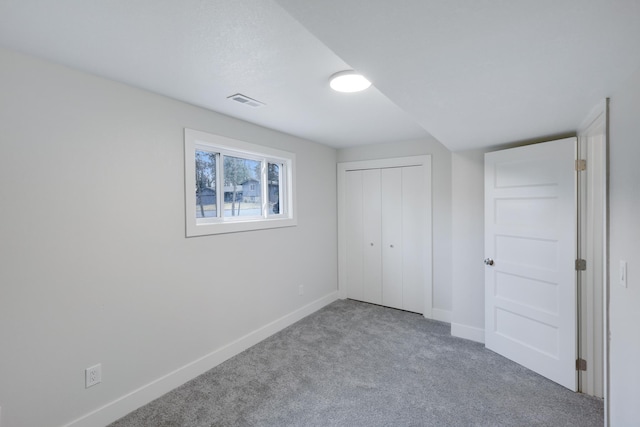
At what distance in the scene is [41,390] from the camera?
5.51ft

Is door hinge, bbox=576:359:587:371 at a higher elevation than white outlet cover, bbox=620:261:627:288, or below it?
below

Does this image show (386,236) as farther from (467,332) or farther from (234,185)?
(234,185)

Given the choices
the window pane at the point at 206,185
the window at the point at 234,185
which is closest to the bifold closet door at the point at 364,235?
the window at the point at 234,185

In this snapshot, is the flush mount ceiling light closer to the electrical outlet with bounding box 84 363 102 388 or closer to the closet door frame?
the closet door frame

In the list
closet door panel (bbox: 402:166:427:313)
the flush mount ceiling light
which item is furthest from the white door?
the flush mount ceiling light

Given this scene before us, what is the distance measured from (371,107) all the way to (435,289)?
8.10ft

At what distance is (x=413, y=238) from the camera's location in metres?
3.87

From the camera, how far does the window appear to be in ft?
8.21

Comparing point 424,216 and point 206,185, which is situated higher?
point 206,185

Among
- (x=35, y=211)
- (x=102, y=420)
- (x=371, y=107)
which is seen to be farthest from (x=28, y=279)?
(x=371, y=107)

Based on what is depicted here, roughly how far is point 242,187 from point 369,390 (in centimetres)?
226

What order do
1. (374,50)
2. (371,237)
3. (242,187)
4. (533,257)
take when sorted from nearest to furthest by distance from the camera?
(374,50) < (533,257) < (242,187) < (371,237)

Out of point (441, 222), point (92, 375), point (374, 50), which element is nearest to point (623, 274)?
point (374, 50)

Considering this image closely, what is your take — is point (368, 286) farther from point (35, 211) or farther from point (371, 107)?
point (35, 211)
